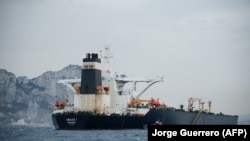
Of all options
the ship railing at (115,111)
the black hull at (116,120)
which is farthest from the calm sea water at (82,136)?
the ship railing at (115,111)

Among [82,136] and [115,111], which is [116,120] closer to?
[115,111]

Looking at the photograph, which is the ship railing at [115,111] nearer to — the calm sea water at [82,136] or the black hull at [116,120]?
the black hull at [116,120]

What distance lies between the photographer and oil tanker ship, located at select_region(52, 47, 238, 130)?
7688 centimetres

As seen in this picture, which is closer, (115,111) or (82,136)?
(82,136)

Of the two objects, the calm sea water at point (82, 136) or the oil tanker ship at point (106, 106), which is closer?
the calm sea water at point (82, 136)

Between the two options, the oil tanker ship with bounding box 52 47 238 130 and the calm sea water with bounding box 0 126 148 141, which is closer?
the calm sea water with bounding box 0 126 148 141

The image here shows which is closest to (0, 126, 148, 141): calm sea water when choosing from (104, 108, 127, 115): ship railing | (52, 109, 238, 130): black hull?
(52, 109, 238, 130): black hull

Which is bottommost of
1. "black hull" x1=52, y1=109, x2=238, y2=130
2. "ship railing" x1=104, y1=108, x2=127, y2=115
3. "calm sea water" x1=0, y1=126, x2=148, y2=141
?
"calm sea water" x1=0, y1=126, x2=148, y2=141

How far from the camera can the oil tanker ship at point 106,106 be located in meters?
76.9

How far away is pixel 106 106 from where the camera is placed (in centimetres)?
8031

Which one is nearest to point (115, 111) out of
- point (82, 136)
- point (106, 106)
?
point (106, 106)

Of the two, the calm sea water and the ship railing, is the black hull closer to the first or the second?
the ship railing

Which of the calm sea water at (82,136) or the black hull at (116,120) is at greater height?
the black hull at (116,120)

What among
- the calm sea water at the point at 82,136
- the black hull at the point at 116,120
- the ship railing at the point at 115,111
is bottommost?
the calm sea water at the point at 82,136
